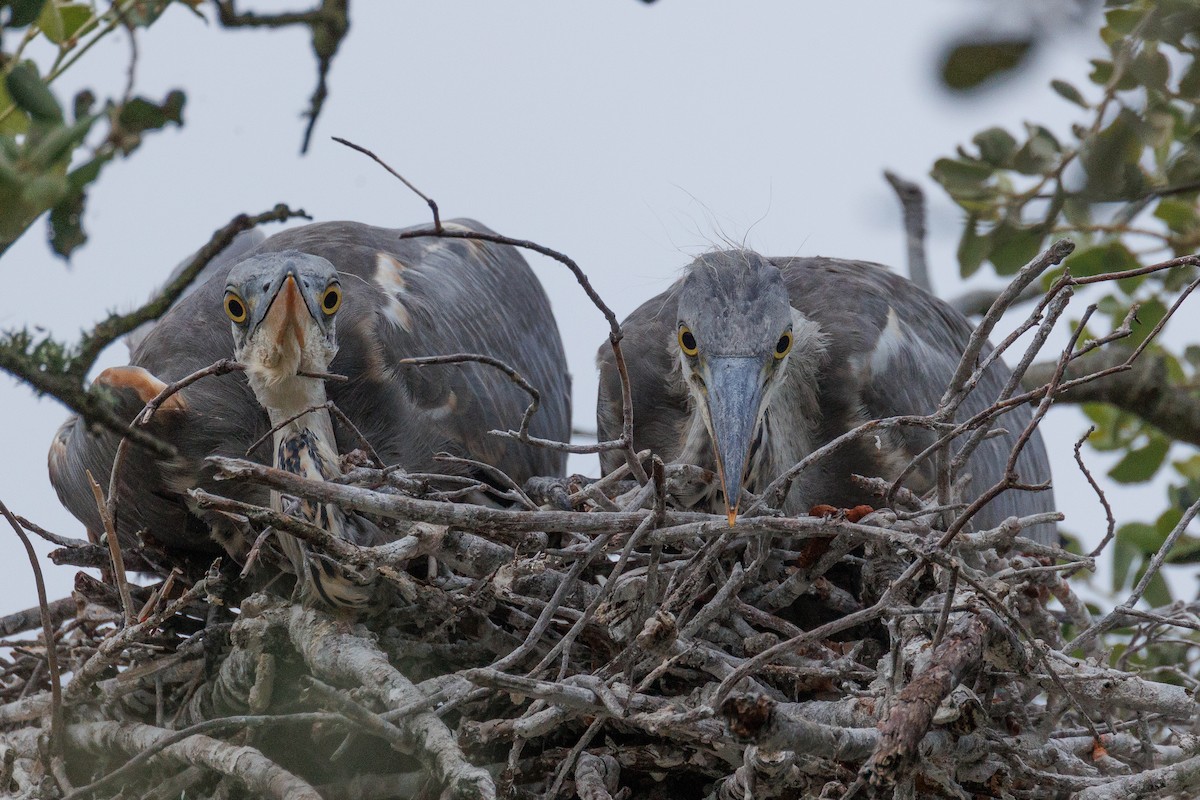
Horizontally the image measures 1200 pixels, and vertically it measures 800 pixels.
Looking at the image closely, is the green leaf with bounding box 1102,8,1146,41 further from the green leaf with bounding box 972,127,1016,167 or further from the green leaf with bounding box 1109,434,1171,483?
the green leaf with bounding box 1109,434,1171,483

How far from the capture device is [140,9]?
3.75 ft

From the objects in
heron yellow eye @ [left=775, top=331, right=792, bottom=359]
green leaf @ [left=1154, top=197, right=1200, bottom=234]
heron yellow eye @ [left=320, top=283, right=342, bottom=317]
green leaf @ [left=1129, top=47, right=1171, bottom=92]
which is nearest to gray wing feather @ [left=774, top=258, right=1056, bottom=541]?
heron yellow eye @ [left=775, top=331, right=792, bottom=359]

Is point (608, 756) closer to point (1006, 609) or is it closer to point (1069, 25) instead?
point (1006, 609)

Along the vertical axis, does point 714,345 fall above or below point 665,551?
above

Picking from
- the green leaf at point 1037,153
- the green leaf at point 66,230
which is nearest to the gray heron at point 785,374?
the green leaf at point 1037,153

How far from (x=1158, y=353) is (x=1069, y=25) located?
12.0 ft

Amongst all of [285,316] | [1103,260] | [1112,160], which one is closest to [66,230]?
[1112,160]

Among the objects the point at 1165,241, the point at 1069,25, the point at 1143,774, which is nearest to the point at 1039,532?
the point at 1165,241

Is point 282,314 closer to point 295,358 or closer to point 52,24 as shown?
point 295,358

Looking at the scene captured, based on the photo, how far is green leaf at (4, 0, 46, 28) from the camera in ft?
3.44

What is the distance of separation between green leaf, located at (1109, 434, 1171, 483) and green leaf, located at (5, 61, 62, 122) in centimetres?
411

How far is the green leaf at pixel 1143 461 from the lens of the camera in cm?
448

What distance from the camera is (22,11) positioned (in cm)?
106

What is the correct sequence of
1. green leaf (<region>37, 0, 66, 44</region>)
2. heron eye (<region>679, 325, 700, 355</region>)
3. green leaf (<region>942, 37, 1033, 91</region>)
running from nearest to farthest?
green leaf (<region>942, 37, 1033, 91</region>) < green leaf (<region>37, 0, 66, 44</region>) < heron eye (<region>679, 325, 700, 355</region>)
